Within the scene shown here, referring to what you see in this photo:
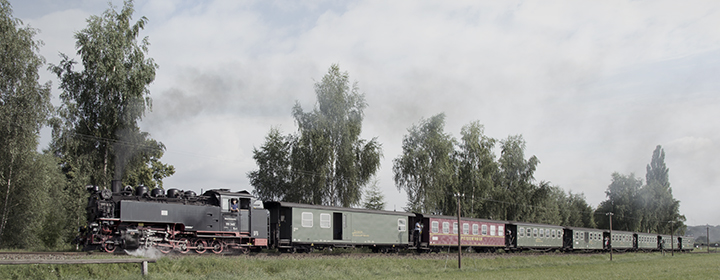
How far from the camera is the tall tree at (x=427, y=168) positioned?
45938 mm

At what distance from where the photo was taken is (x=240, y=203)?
23.8 m

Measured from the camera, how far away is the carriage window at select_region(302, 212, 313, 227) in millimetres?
25677

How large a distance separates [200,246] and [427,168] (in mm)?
27597

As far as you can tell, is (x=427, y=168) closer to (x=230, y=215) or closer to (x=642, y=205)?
(x=230, y=215)

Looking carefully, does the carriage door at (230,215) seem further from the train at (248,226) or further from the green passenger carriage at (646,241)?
the green passenger carriage at (646,241)

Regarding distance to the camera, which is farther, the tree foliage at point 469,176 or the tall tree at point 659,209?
the tall tree at point 659,209

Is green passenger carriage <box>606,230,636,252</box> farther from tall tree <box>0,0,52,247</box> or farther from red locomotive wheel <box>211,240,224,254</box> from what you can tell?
tall tree <box>0,0,52,247</box>

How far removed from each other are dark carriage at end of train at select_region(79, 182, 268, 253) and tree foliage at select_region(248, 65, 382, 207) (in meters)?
14.6

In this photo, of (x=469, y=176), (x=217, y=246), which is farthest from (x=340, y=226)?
(x=469, y=176)

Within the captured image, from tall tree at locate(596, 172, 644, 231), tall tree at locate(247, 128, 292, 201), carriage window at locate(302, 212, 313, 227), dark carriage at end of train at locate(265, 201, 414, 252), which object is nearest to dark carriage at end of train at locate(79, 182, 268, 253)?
dark carriage at end of train at locate(265, 201, 414, 252)

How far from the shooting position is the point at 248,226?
2375 cm

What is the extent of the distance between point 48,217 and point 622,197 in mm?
82248

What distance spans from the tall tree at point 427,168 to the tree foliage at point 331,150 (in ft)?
22.0

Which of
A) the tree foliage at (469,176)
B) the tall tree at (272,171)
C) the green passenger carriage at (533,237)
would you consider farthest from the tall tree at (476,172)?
the tall tree at (272,171)
